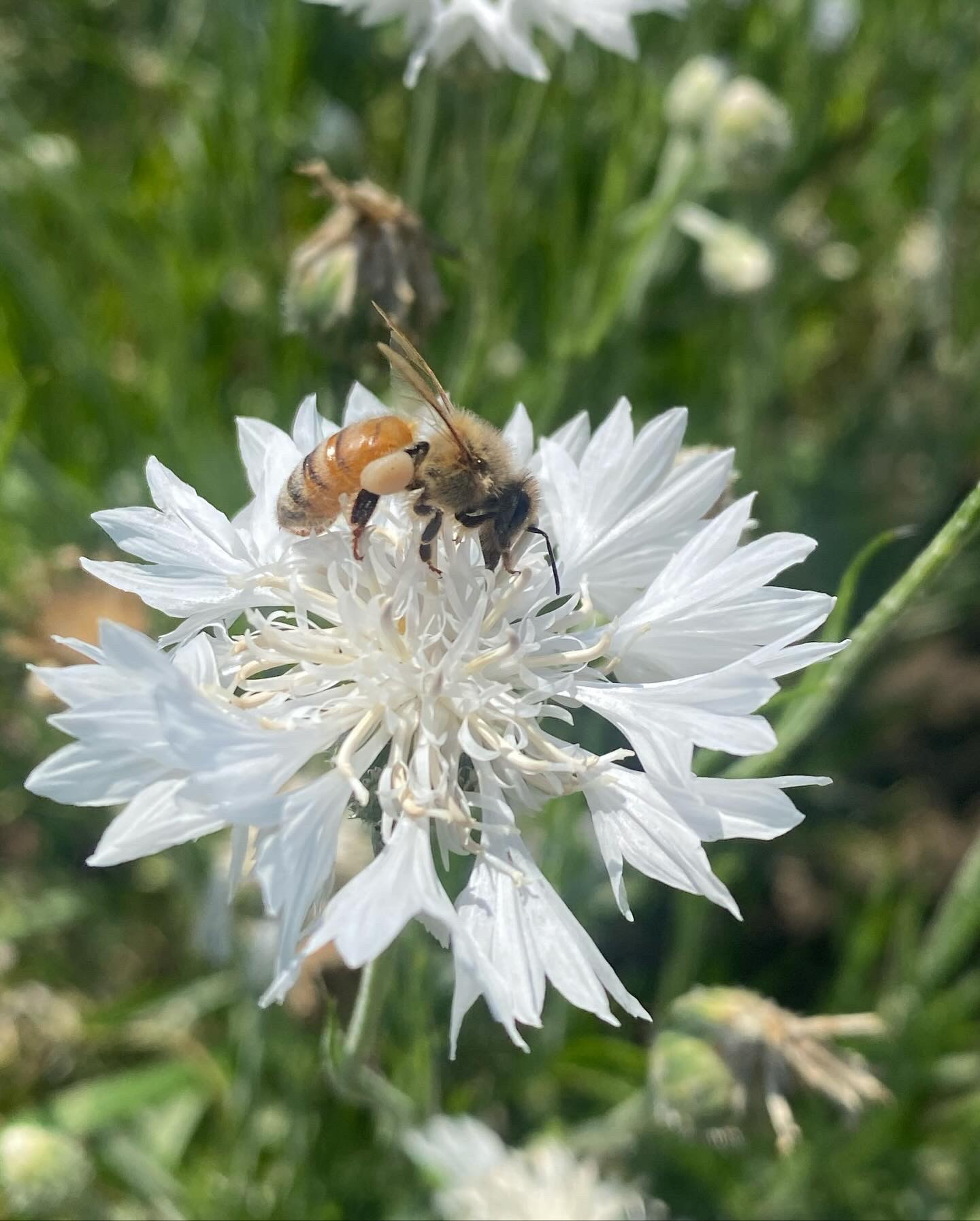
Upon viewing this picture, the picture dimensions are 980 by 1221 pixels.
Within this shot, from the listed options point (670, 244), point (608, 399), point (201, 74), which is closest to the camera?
point (608, 399)

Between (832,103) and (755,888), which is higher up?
(832,103)

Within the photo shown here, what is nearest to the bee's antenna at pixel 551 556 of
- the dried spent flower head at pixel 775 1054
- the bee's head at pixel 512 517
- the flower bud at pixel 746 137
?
the bee's head at pixel 512 517

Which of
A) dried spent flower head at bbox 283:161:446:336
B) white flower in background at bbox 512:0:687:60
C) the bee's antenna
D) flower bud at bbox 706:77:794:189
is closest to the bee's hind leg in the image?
the bee's antenna

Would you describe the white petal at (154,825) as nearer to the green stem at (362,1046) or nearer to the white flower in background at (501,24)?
the green stem at (362,1046)

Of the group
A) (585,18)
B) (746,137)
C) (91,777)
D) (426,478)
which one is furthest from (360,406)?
(746,137)

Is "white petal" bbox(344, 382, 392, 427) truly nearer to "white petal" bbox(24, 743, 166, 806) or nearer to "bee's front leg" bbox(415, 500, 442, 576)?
"bee's front leg" bbox(415, 500, 442, 576)

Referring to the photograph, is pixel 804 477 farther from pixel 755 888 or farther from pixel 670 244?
pixel 755 888

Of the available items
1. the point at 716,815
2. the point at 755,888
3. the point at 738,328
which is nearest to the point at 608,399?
the point at 738,328
